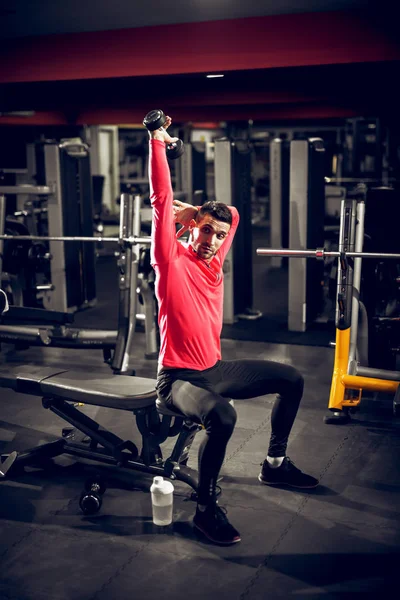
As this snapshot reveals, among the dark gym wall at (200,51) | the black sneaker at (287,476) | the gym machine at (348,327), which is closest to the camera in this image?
the black sneaker at (287,476)

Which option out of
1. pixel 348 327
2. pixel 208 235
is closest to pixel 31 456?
pixel 208 235

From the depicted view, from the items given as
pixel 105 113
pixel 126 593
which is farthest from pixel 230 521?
pixel 105 113

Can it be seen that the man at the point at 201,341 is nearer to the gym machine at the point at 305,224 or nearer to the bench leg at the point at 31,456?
the bench leg at the point at 31,456

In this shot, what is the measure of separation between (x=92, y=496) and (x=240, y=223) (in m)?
3.50

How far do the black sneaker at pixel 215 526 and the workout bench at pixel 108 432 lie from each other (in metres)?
0.22

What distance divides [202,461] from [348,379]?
133 centimetres

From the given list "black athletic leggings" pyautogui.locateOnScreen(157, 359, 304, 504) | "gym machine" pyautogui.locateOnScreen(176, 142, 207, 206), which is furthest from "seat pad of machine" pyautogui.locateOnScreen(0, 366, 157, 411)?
"gym machine" pyautogui.locateOnScreen(176, 142, 207, 206)

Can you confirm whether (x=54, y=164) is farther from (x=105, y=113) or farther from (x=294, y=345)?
(x=105, y=113)

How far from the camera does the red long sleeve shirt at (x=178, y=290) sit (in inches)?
92.3

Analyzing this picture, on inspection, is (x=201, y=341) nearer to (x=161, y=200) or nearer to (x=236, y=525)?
(x=161, y=200)

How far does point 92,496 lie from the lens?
8.39 feet

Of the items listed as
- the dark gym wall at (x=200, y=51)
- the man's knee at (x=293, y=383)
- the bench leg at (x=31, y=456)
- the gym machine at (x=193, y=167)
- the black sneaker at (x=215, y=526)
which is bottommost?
the black sneaker at (x=215, y=526)

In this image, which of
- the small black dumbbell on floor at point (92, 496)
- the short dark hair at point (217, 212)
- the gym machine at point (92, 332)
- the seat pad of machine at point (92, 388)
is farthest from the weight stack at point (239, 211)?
the small black dumbbell on floor at point (92, 496)

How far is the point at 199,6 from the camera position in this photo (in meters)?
3.43
